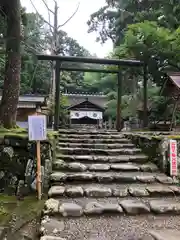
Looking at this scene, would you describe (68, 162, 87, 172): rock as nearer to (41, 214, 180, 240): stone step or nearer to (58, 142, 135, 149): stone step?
(58, 142, 135, 149): stone step

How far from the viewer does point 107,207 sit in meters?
2.79

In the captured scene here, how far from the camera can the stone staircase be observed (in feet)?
7.84

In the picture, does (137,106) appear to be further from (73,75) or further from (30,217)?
(73,75)

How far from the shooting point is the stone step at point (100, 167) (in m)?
3.83

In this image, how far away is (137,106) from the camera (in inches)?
465

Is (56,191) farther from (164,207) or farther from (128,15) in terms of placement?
(128,15)

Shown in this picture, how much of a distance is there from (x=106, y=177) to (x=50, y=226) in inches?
54.5

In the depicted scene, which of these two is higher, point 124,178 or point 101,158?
point 101,158

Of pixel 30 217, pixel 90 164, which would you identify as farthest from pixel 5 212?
pixel 90 164

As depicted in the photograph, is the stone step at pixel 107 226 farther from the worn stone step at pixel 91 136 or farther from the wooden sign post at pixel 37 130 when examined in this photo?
the worn stone step at pixel 91 136

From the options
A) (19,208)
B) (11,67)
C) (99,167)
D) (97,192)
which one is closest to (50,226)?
(19,208)

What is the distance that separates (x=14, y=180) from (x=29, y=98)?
8.47 meters

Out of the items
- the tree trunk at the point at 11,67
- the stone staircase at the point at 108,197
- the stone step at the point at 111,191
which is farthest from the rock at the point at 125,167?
the tree trunk at the point at 11,67

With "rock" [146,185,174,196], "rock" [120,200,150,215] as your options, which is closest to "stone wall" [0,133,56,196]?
"rock" [120,200,150,215]
